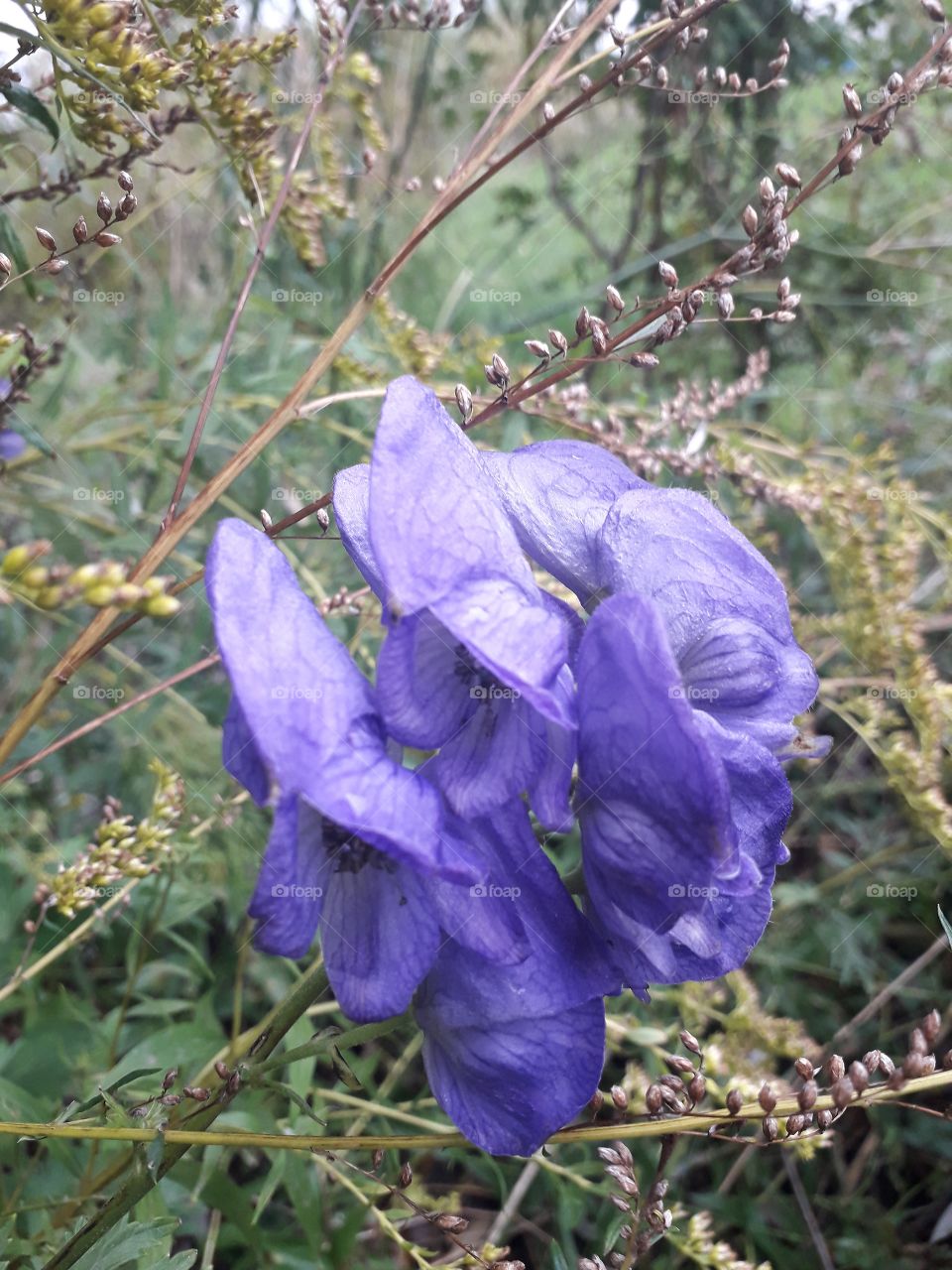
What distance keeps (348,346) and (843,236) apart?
1986 millimetres

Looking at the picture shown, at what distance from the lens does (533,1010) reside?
88 cm

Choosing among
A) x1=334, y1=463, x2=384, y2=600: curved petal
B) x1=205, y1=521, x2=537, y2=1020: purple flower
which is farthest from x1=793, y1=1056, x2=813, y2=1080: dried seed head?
x1=334, y1=463, x2=384, y2=600: curved petal

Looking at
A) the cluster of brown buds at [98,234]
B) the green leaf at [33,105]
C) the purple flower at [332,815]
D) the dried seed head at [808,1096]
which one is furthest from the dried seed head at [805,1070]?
the green leaf at [33,105]

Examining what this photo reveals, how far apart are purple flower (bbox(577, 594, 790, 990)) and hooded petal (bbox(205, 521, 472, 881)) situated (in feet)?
0.46

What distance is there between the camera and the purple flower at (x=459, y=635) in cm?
79

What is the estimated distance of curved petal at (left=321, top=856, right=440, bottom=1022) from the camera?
828 millimetres

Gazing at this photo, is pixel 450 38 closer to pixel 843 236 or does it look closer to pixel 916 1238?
pixel 843 236

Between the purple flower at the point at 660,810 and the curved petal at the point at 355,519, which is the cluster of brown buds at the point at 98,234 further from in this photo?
the purple flower at the point at 660,810

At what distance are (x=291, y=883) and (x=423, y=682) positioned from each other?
0.18 meters

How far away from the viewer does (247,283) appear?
1.19 metres

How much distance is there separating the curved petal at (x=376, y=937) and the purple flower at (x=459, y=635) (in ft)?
0.29

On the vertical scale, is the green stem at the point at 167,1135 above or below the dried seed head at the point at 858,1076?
above

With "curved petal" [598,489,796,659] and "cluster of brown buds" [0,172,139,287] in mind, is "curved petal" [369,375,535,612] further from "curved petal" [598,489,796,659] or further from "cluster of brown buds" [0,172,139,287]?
"cluster of brown buds" [0,172,139,287]

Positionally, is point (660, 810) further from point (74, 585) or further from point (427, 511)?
point (74, 585)
